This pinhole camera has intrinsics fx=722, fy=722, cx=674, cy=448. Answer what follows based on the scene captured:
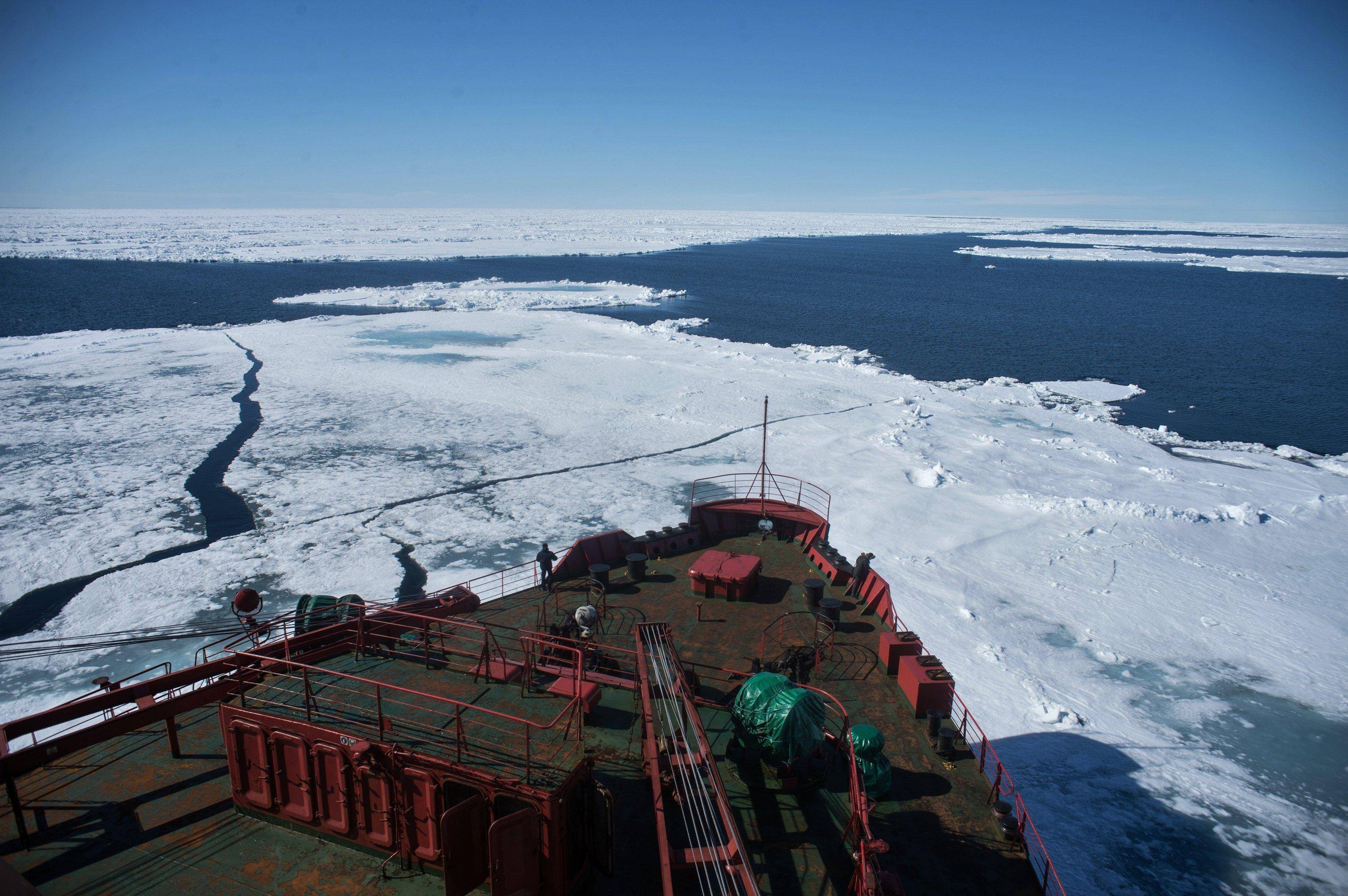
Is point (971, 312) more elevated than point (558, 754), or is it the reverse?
point (971, 312)

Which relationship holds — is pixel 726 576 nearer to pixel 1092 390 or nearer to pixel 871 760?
pixel 871 760

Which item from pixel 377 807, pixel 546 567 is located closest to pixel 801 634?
pixel 546 567

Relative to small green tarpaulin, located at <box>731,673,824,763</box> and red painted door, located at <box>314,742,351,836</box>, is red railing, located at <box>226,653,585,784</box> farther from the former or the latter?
small green tarpaulin, located at <box>731,673,824,763</box>

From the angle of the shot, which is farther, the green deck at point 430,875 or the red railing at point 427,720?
the red railing at point 427,720

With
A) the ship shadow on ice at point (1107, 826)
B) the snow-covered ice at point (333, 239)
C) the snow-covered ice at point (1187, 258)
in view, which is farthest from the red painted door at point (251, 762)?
the snow-covered ice at point (1187, 258)

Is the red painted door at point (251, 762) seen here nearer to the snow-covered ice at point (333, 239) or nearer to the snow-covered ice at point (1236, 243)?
the snow-covered ice at point (333, 239)

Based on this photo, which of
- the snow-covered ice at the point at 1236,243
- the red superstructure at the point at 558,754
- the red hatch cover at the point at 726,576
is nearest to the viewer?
the red superstructure at the point at 558,754
